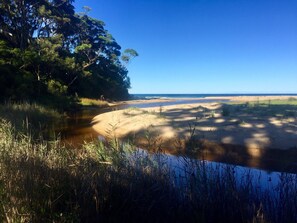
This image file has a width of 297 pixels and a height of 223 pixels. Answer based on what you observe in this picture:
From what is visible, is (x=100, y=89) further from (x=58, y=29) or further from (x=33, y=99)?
(x=33, y=99)

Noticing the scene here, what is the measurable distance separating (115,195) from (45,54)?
22.4 meters

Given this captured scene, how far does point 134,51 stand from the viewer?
5700cm

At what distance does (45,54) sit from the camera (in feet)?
76.7

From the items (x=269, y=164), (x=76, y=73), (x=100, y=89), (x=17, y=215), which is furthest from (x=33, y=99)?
(x=100, y=89)

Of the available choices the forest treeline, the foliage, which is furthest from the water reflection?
the forest treeline

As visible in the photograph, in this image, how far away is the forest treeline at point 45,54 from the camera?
19.3 meters

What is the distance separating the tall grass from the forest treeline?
13.3 metres

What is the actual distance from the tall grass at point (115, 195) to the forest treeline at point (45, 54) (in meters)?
13.3

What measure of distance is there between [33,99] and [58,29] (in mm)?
15521

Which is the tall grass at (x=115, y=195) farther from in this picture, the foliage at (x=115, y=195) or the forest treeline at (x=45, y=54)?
the forest treeline at (x=45, y=54)

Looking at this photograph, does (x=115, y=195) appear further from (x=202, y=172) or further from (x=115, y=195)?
(x=202, y=172)

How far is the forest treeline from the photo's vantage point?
1925cm

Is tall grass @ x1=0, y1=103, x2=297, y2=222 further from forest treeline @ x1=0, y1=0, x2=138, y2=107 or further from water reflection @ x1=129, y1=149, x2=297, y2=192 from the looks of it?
forest treeline @ x1=0, y1=0, x2=138, y2=107

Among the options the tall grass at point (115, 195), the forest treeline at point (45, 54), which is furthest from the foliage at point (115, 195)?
the forest treeline at point (45, 54)
